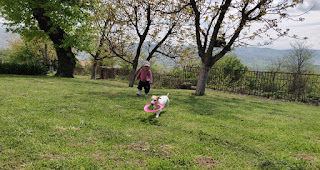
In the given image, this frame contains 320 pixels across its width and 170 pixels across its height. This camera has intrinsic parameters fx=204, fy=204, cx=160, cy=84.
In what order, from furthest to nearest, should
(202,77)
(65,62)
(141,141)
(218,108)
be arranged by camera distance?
(65,62), (202,77), (218,108), (141,141)

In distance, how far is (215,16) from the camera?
1233cm

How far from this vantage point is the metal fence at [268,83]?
45.5ft

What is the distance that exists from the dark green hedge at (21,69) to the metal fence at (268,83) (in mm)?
13465

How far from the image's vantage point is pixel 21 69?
17.1 m

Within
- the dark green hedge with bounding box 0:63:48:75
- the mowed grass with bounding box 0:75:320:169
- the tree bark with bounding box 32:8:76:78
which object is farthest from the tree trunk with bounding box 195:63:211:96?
the dark green hedge with bounding box 0:63:48:75

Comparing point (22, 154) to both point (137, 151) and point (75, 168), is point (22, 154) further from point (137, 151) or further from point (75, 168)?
point (137, 151)

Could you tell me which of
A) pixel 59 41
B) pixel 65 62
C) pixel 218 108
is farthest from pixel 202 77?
pixel 59 41

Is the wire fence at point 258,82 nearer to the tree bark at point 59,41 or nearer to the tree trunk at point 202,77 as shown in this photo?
the tree trunk at point 202,77

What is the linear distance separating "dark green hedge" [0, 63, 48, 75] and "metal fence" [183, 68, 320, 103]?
13465 millimetres

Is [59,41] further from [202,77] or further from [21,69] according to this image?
[202,77]

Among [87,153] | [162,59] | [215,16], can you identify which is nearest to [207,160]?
[87,153]

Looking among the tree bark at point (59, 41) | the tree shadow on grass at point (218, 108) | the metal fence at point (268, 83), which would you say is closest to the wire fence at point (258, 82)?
the metal fence at point (268, 83)

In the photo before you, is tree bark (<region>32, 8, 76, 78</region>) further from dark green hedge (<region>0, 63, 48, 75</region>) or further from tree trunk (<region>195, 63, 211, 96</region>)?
tree trunk (<region>195, 63, 211, 96</region>)

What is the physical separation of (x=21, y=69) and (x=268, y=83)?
2023 centimetres
